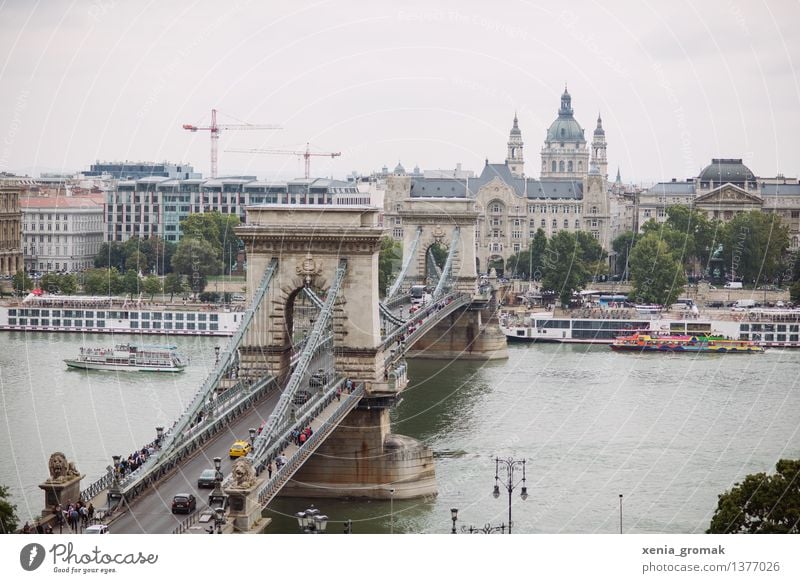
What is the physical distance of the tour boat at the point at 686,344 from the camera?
39500mm

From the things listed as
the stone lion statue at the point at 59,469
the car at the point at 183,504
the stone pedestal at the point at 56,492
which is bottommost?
the car at the point at 183,504

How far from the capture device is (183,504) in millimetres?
16797

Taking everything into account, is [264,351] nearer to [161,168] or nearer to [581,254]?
[581,254]

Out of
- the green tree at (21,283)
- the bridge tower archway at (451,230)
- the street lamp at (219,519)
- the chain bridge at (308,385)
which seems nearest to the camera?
the street lamp at (219,519)

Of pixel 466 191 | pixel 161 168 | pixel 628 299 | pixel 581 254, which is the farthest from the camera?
pixel 161 168

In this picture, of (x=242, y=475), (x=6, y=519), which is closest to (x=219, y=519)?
(x=242, y=475)

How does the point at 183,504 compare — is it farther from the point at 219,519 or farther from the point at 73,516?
the point at 73,516

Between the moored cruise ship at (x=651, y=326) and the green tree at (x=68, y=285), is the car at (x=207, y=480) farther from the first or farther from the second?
the green tree at (x=68, y=285)

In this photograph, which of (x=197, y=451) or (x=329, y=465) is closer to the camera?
(x=197, y=451)

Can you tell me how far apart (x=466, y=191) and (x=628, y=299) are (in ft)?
39.7

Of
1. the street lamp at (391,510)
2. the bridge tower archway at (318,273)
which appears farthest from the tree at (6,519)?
the bridge tower archway at (318,273)

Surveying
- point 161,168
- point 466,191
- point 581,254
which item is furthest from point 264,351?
point 161,168

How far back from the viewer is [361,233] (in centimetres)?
2278

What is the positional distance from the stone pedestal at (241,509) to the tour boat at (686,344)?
79.0 feet
